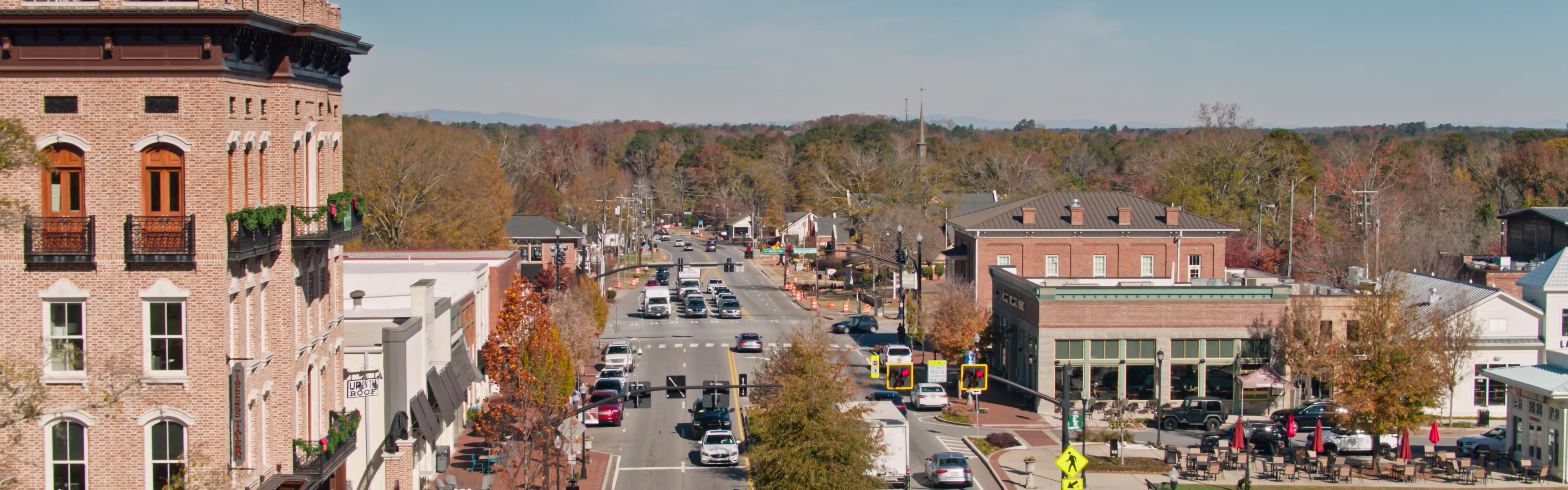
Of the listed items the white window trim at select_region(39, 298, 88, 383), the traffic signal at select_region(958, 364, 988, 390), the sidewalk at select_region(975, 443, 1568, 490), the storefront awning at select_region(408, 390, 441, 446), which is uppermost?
the white window trim at select_region(39, 298, 88, 383)

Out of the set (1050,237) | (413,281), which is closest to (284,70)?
(413,281)

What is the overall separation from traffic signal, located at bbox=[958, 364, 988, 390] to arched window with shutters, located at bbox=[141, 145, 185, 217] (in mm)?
22882

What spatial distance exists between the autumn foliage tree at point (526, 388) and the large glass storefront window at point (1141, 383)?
22.7 m

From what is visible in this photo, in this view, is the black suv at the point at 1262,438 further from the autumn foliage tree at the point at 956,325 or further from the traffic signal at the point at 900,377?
the autumn foliage tree at the point at 956,325

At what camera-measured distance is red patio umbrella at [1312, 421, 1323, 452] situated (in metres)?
45.9

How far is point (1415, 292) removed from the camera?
58.8m

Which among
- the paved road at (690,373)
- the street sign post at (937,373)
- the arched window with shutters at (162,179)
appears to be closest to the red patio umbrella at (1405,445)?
the paved road at (690,373)

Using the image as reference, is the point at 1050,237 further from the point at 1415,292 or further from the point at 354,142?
the point at 354,142

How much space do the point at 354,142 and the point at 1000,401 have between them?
2091 inches

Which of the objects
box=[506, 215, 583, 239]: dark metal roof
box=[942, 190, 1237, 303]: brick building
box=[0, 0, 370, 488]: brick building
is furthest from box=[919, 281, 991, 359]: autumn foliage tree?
box=[506, 215, 583, 239]: dark metal roof

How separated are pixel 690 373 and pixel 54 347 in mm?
40691

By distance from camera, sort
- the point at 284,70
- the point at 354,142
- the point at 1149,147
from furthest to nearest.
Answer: the point at 1149,147 < the point at 354,142 < the point at 284,70

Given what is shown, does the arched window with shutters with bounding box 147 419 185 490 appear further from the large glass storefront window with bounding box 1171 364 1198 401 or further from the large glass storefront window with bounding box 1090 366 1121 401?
the large glass storefront window with bounding box 1171 364 1198 401

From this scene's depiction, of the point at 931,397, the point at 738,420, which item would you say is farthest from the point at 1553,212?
the point at 738,420
